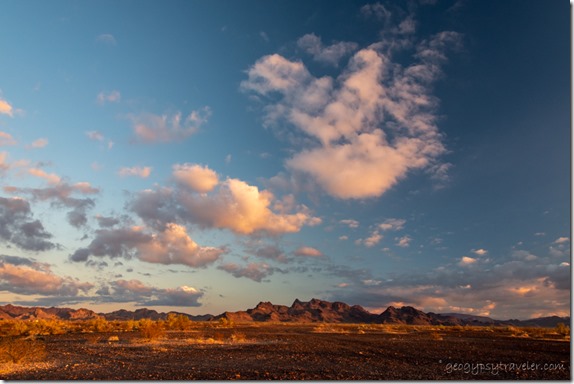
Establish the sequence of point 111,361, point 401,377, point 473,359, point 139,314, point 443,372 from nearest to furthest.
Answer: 1. point 401,377
2. point 443,372
3. point 111,361
4. point 473,359
5. point 139,314

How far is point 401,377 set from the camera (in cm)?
1647

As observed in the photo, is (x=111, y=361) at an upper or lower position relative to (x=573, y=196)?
lower

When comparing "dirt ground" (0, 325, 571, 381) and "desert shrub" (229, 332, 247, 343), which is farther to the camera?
"desert shrub" (229, 332, 247, 343)

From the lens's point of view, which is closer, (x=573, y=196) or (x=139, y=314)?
(x=573, y=196)

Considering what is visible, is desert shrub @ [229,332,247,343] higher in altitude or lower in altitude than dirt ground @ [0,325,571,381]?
lower

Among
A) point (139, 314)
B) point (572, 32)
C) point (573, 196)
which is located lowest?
point (139, 314)

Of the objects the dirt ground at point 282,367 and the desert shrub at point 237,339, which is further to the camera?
the desert shrub at point 237,339

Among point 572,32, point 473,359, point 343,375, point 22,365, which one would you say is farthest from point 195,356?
point 572,32

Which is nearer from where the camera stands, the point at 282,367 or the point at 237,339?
the point at 282,367

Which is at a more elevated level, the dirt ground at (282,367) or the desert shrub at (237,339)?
the dirt ground at (282,367)

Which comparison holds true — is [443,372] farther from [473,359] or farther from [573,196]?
[573,196]

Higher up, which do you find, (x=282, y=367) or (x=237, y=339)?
(x=282, y=367)

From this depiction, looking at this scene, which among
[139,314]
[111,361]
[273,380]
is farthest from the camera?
[139,314]

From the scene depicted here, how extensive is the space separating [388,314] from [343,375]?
193483mm
